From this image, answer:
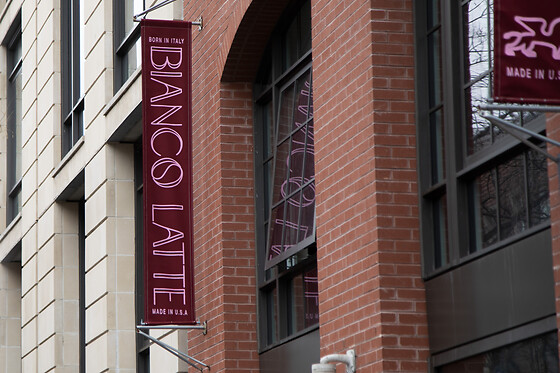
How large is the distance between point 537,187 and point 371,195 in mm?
1819

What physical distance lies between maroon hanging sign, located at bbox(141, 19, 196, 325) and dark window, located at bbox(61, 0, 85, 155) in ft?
19.8

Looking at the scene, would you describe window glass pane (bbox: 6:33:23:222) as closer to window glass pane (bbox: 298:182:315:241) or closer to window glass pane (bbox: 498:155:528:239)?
window glass pane (bbox: 298:182:315:241)

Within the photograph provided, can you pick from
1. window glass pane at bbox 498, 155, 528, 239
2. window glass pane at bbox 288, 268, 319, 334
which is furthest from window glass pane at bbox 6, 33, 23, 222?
window glass pane at bbox 498, 155, 528, 239

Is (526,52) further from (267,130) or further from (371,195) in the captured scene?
(267,130)

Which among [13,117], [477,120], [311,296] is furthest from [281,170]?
[13,117]

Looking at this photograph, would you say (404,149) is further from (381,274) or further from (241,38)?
(241,38)

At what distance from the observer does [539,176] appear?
8258 millimetres

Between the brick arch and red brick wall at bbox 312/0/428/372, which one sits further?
the brick arch

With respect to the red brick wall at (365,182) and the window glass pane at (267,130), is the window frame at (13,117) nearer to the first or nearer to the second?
the window glass pane at (267,130)

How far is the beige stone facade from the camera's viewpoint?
55.6ft

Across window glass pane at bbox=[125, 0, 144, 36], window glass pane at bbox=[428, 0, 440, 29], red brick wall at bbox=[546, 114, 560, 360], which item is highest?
window glass pane at bbox=[125, 0, 144, 36]

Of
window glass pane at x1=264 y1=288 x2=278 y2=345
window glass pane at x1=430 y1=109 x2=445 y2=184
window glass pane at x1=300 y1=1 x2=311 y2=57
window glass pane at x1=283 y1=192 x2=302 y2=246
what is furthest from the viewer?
window glass pane at x1=264 y1=288 x2=278 y2=345

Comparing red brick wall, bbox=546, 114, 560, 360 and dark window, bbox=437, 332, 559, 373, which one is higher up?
red brick wall, bbox=546, 114, 560, 360

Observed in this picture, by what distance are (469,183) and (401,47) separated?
1433 millimetres
